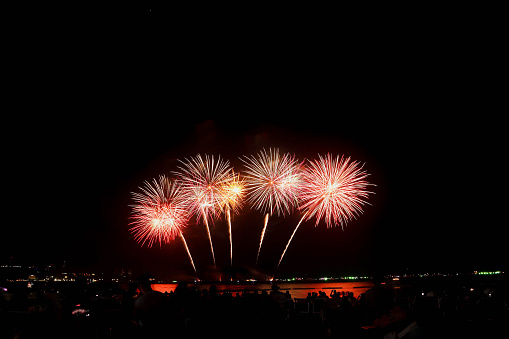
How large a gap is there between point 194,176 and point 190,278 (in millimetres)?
94596

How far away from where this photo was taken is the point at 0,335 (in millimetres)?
6738

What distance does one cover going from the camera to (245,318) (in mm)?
12008

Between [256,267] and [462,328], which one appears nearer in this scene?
[462,328]

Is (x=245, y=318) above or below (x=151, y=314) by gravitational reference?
below

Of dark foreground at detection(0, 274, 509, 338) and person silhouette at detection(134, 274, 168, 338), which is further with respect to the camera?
person silhouette at detection(134, 274, 168, 338)

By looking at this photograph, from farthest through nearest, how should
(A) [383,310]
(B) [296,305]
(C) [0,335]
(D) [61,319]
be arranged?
(B) [296,305] < (A) [383,310] < (C) [0,335] < (D) [61,319]

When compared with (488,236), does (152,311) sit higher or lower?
lower

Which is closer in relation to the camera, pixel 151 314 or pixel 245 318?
pixel 151 314

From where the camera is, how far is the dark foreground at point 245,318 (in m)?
5.73

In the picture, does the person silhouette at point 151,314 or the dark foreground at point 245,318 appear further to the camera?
the person silhouette at point 151,314

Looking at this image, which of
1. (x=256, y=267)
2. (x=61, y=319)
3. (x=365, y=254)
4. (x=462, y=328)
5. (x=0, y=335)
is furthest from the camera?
(x=365, y=254)

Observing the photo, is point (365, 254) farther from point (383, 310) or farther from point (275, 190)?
point (383, 310)

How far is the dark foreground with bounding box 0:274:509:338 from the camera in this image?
5.73m

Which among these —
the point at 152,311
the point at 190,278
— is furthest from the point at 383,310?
the point at 190,278
